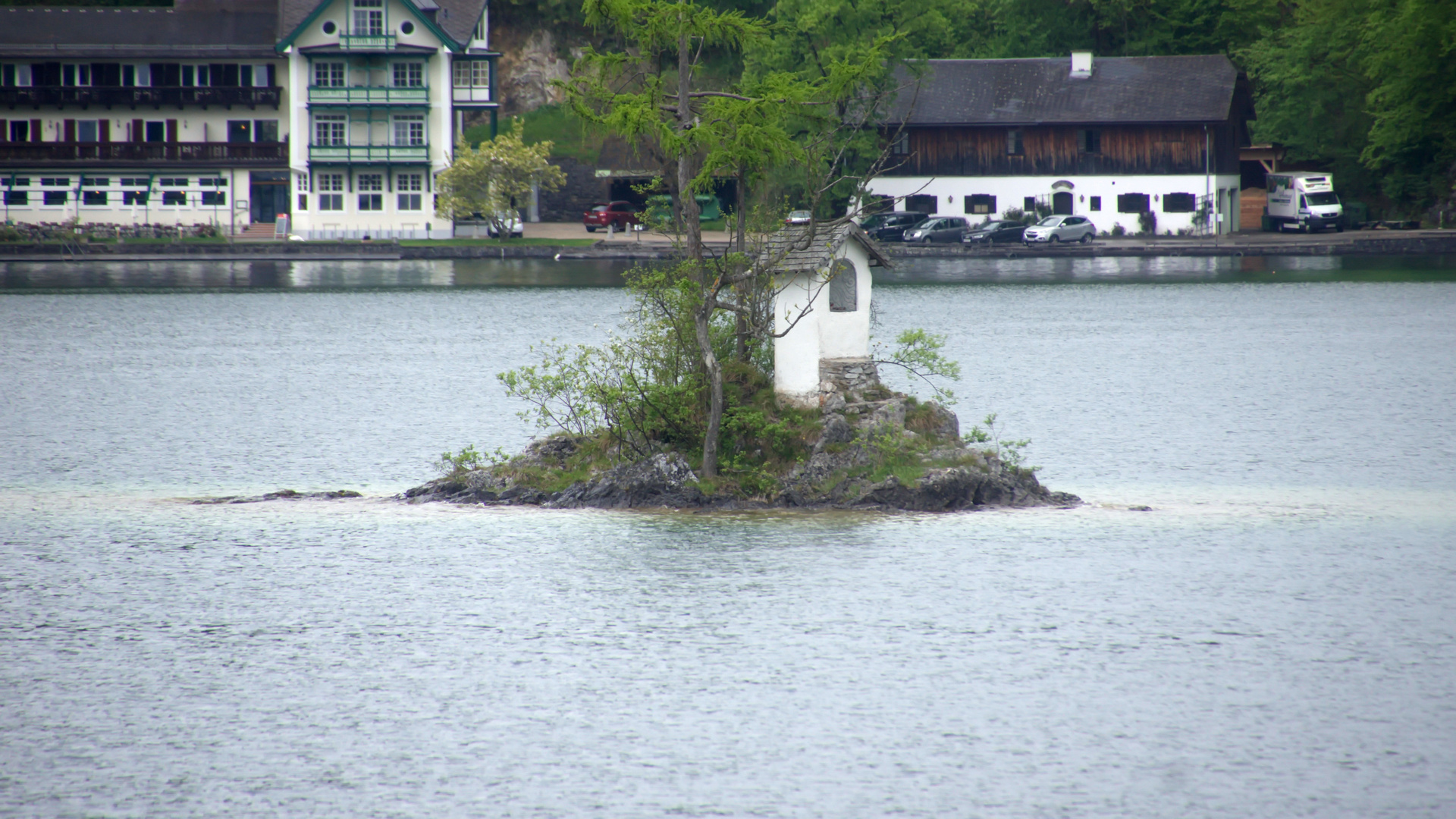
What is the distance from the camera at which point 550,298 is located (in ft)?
213

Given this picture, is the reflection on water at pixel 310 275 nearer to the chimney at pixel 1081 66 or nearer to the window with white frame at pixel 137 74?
the window with white frame at pixel 137 74

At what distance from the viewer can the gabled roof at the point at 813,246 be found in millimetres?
23891

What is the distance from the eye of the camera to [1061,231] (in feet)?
284

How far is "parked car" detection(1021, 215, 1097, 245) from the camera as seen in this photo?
284ft

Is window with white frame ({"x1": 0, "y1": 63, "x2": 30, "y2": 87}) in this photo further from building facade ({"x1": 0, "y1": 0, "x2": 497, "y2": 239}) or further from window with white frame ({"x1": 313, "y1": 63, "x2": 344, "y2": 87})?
window with white frame ({"x1": 313, "y1": 63, "x2": 344, "y2": 87})

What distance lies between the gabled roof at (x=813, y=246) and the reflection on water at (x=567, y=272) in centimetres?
4600

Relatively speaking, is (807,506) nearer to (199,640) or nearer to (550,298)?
(199,640)

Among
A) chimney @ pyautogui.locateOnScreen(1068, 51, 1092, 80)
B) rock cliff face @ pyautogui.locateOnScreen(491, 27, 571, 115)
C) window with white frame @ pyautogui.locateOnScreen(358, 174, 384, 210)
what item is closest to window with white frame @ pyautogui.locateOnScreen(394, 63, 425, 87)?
window with white frame @ pyautogui.locateOnScreen(358, 174, 384, 210)

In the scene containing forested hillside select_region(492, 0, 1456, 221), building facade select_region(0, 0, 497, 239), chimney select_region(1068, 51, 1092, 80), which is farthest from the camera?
chimney select_region(1068, 51, 1092, 80)

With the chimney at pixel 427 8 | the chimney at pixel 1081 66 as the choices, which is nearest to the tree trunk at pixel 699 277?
the chimney at pixel 427 8

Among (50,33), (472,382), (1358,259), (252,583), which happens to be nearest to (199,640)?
(252,583)

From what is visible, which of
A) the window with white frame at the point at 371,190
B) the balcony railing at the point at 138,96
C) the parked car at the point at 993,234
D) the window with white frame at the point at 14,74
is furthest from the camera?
the window with white frame at the point at 14,74

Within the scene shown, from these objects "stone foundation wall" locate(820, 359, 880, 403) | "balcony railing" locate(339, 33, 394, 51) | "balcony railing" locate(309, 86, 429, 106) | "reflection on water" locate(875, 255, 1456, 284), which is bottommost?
"stone foundation wall" locate(820, 359, 880, 403)

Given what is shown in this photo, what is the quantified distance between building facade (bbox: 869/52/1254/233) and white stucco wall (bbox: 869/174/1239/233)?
67 millimetres
